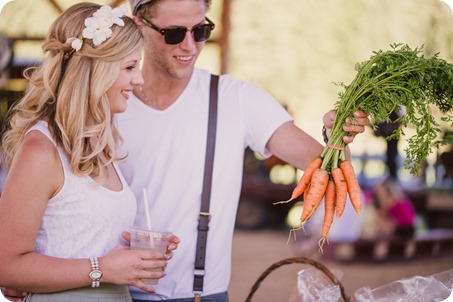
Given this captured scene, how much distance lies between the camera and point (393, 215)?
7.21 m

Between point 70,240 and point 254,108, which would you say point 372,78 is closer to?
point 254,108

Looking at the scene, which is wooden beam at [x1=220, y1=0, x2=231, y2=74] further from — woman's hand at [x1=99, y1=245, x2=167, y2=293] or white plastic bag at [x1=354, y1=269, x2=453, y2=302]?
woman's hand at [x1=99, y1=245, x2=167, y2=293]

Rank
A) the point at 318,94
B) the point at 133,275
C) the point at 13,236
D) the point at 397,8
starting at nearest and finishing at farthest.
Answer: the point at 13,236 → the point at 133,275 → the point at 397,8 → the point at 318,94

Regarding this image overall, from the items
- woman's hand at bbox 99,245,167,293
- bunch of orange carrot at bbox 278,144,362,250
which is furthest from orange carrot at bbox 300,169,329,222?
woman's hand at bbox 99,245,167,293

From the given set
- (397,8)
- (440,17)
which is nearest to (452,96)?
(440,17)

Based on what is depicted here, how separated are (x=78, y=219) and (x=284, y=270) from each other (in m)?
5.45

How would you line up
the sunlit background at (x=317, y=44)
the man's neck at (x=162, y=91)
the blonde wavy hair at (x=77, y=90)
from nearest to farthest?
the blonde wavy hair at (x=77, y=90) → the man's neck at (x=162, y=91) → the sunlit background at (x=317, y=44)


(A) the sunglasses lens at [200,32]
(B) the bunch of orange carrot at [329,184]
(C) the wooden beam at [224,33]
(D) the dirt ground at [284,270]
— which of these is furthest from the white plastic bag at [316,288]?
(C) the wooden beam at [224,33]

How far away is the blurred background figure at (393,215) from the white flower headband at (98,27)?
17.7 ft

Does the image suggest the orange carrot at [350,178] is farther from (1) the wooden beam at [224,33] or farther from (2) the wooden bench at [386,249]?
(2) the wooden bench at [386,249]

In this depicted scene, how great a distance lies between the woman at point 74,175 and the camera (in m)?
1.88

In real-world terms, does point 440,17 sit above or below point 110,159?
above

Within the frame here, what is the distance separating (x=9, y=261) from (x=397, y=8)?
635 cm

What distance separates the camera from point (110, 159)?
2.15 meters
